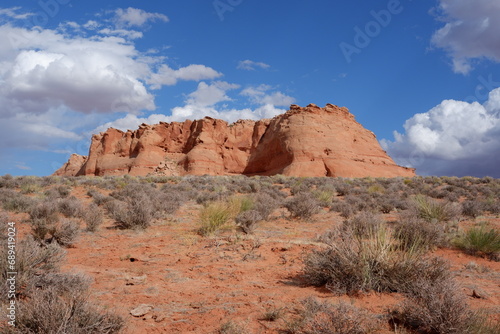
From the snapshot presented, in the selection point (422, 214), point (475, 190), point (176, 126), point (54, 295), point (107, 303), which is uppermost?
point (176, 126)

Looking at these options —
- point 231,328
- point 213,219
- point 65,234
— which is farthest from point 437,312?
point 65,234

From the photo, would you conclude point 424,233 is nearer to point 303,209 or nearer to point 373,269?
point 373,269

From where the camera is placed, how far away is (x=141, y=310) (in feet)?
12.0

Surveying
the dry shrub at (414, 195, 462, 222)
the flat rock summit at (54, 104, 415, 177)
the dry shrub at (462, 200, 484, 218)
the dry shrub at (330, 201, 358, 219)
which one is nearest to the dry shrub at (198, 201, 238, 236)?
the dry shrub at (330, 201, 358, 219)

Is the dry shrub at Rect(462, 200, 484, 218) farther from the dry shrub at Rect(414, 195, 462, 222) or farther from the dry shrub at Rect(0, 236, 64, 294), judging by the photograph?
the dry shrub at Rect(0, 236, 64, 294)

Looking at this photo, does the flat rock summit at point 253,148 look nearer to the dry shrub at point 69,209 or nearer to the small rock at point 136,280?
the dry shrub at point 69,209

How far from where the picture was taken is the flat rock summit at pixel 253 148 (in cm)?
4825

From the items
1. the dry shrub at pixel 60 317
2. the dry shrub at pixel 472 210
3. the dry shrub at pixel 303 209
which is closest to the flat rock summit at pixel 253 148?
the dry shrub at pixel 472 210

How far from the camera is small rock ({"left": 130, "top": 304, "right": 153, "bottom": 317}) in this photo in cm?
359

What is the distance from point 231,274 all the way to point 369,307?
2.20 meters

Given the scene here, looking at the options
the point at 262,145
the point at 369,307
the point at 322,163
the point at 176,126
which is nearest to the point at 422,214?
the point at 369,307

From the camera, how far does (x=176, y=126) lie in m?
68.8

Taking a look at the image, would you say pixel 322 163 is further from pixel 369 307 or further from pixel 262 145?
pixel 369 307

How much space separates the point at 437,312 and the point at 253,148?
62170 millimetres
